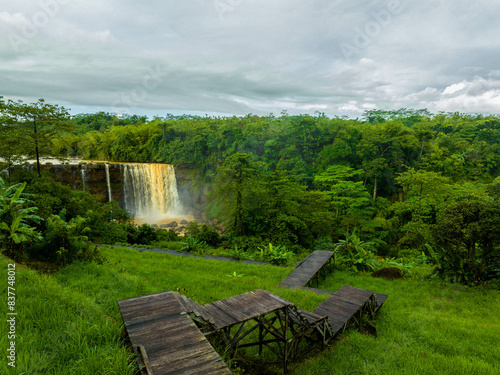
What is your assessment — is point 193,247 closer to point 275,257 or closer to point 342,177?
point 275,257

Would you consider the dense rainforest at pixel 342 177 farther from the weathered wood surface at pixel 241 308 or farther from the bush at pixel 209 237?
the weathered wood surface at pixel 241 308

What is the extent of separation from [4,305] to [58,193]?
1237 cm

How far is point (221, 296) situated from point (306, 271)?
495 cm

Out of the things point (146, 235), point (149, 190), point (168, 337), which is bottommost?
point (146, 235)

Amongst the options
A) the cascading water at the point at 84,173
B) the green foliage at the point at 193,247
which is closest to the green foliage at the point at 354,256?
the green foliage at the point at 193,247

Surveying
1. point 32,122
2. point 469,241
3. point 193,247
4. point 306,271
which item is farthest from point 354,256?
point 32,122

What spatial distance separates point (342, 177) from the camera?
29.5 metres

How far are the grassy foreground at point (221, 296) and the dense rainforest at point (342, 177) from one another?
2.76 meters

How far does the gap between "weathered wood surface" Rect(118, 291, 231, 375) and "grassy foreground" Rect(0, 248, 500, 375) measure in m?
0.27

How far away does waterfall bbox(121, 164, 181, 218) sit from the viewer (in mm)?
33594

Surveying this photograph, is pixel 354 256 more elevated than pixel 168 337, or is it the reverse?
pixel 168 337

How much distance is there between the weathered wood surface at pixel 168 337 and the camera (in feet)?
11.0

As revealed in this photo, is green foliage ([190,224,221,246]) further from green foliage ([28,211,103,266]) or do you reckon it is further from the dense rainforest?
green foliage ([28,211,103,266])

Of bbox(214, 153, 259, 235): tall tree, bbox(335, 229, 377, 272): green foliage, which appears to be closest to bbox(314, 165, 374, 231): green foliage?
bbox(214, 153, 259, 235): tall tree
